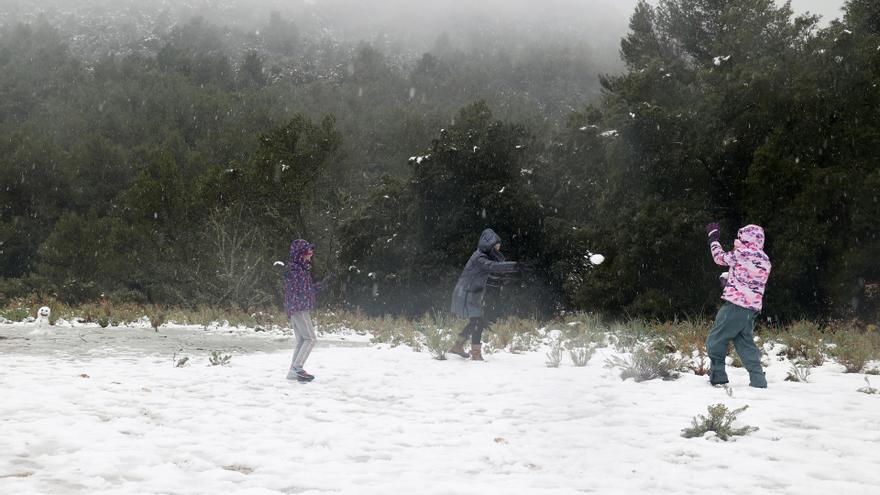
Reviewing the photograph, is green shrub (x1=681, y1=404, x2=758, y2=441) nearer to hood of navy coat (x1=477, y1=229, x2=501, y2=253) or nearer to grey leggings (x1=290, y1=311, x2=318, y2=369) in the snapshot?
grey leggings (x1=290, y1=311, x2=318, y2=369)

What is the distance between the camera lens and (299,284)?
26.9 feet

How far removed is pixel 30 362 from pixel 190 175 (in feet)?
116

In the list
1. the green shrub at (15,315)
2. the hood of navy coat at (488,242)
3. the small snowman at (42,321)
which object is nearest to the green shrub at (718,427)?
the hood of navy coat at (488,242)

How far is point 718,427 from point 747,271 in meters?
2.45

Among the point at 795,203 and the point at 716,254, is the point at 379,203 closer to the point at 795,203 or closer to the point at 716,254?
the point at 795,203

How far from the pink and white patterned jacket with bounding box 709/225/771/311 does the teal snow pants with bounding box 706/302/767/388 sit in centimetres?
11

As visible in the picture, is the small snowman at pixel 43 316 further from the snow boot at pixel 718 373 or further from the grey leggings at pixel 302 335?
the snow boot at pixel 718 373

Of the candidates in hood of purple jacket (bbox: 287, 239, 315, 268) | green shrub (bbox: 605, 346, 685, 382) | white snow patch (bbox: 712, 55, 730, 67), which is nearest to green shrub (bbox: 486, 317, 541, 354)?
green shrub (bbox: 605, 346, 685, 382)

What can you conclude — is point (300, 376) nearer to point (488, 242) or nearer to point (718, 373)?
point (488, 242)

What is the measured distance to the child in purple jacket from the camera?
809 cm

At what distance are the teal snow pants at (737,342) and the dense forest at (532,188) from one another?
1517 centimetres

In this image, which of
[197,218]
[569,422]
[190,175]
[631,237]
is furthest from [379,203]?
[569,422]

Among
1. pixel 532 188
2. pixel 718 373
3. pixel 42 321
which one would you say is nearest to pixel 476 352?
pixel 718 373

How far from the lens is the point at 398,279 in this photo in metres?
29.9
